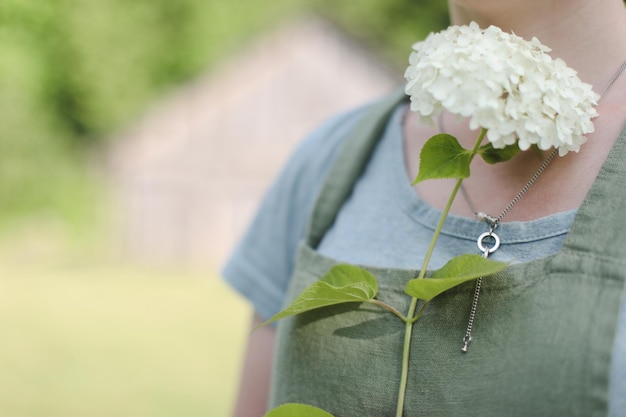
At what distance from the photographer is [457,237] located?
1.01 meters

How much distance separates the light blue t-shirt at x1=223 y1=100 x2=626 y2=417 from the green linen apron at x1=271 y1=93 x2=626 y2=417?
0.11 feet

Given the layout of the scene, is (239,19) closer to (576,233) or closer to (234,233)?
(234,233)

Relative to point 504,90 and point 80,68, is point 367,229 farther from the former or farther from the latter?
point 80,68

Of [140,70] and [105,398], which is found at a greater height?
[140,70]

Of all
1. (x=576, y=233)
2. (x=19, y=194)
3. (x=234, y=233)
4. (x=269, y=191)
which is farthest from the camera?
(x=234, y=233)

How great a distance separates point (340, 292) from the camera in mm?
947

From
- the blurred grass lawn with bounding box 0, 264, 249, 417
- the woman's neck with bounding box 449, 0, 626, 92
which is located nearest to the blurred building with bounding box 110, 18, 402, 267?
the blurred grass lawn with bounding box 0, 264, 249, 417

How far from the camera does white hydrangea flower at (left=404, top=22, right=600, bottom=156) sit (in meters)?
0.85

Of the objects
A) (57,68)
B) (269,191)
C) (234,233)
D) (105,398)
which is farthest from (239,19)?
(269,191)

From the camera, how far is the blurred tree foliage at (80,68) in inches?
389

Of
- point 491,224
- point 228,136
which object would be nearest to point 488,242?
point 491,224

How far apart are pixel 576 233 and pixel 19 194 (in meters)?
9.74

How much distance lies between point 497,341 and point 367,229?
0.30 m

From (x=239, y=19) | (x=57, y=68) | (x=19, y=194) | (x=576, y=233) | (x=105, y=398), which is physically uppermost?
(x=239, y=19)
